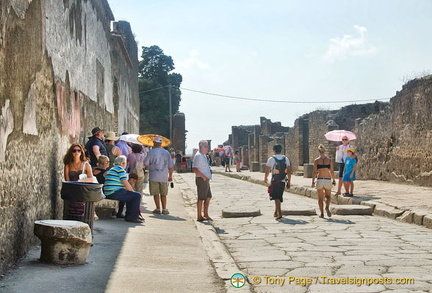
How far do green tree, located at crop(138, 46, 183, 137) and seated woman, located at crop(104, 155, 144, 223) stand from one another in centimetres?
3994

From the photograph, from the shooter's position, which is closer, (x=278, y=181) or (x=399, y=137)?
(x=278, y=181)

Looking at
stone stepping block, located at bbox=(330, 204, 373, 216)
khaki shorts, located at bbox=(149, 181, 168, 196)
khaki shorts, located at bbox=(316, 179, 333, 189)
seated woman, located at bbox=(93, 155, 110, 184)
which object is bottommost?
stone stepping block, located at bbox=(330, 204, 373, 216)

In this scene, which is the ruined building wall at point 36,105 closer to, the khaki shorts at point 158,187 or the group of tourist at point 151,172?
the group of tourist at point 151,172

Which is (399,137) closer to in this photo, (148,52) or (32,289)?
(32,289)

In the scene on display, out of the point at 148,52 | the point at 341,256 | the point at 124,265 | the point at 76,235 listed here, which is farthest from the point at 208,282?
the point at 148,52

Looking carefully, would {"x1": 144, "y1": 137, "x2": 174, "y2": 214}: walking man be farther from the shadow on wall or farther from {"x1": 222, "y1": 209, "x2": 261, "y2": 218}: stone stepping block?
the shadow on wall

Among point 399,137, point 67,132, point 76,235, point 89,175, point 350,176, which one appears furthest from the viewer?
point 399,137

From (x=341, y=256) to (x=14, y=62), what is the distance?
11.3 feet

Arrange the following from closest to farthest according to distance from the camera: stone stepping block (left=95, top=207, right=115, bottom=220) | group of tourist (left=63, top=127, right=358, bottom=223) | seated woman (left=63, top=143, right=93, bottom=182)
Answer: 1. seated woman (left=63, top=143, right=93, bottom=182)
2. group of tourist (left=63, top=127, right=358, bottom=223)
3. stone stepping block (left=95, top=207, right=115, bottom=220)

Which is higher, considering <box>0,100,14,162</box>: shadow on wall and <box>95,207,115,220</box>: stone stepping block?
<box>0,100,14,162</box>: shadow on wall

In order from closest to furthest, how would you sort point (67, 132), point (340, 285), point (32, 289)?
point (32, 289) < point (340, 285) < point (67, 132)

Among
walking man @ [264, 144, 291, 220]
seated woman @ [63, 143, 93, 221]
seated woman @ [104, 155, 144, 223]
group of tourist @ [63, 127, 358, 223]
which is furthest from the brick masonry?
seated woman @ [63, 143, 93, 221]

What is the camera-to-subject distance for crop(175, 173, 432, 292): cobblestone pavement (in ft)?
14.2

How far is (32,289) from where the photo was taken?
149 inches
